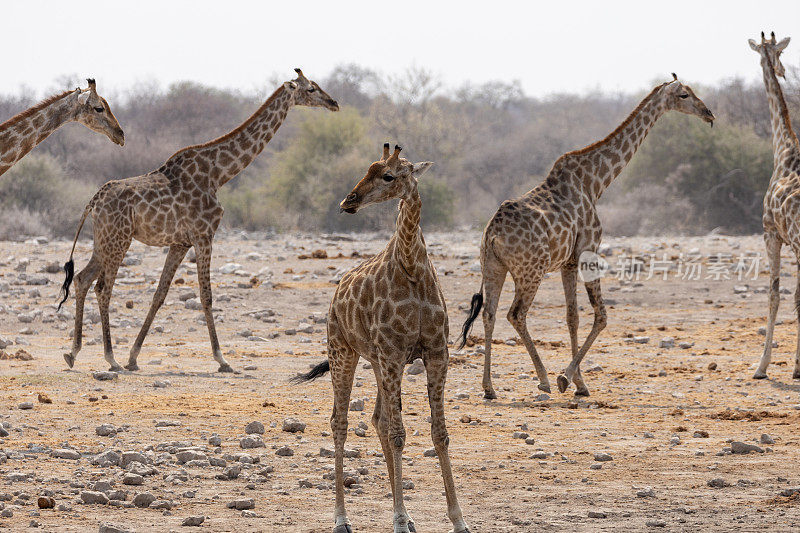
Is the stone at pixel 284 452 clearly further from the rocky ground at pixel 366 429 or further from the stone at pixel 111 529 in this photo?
the stone at pixel 111 529

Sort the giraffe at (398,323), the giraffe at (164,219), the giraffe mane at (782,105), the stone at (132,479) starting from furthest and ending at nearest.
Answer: the giraffe mane at (782,105), the giraffe at (164,219), the stone at (132,479), the giraffe at (398,323)

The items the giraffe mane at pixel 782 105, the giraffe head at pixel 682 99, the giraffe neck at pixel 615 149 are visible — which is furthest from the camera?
the giraffe mane at pixel 782 105

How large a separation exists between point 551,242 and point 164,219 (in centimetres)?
396

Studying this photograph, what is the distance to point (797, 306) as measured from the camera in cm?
1004

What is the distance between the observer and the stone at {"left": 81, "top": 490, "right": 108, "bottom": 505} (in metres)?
5.47

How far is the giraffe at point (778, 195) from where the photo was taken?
9.83m

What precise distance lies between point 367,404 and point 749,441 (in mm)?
3010

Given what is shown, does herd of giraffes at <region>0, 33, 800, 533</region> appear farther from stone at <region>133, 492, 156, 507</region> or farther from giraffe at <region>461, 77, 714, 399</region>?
stone at <region>133, 492, 156, 507</region>

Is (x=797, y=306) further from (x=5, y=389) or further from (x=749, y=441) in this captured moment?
(x=5, y=389)

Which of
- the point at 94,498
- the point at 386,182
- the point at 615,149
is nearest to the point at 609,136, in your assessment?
the point at 615,149

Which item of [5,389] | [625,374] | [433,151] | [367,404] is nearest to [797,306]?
[625,374]

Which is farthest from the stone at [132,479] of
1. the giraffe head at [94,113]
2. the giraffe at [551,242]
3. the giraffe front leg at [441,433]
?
the giraffe at [551,242]

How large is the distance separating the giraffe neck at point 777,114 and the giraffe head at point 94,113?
679 cm

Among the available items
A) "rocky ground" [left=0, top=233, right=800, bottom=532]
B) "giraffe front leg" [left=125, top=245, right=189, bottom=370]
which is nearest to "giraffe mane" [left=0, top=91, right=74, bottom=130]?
"rocky ground" [left=0, top=233, right=800, bottom=532]
